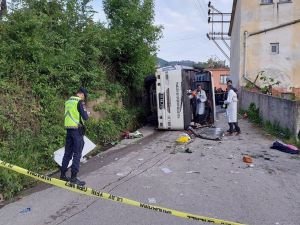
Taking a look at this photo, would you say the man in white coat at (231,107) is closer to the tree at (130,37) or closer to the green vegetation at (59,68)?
the green vegetation at (59,68)

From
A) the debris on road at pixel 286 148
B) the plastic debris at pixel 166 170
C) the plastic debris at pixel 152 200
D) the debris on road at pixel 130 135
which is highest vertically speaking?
the debris on road at pixel 130 135

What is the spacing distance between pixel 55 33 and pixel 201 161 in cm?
570

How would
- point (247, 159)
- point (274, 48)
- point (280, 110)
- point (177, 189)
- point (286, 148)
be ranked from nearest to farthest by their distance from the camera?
point (177, 189)
point (247, 159)
point (286, 148)
point (280, 110)
point (274, 48)

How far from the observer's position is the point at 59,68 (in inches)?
431

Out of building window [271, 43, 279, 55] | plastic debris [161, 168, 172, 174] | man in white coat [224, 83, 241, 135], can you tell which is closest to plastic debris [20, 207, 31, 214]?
plastic debris [161, 168, 172, 174]

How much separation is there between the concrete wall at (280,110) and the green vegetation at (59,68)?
5.23 meters

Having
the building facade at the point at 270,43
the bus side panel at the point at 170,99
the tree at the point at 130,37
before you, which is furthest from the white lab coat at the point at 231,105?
the building facade at the point at 270,43

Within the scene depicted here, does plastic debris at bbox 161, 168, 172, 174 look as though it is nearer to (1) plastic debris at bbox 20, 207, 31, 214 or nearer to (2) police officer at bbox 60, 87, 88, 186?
(2) police officer at bbox 60, 87, 88, 186

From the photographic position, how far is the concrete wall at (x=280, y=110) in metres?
13.0

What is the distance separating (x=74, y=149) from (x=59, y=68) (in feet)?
12.5

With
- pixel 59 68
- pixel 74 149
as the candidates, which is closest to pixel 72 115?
pixel 74 149

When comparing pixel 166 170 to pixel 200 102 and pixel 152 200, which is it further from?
pixel 200 102

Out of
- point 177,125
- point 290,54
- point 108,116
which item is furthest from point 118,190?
point 290,54

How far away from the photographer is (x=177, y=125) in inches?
612
